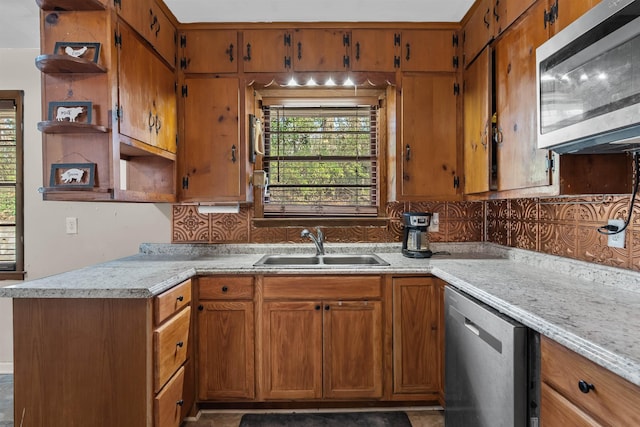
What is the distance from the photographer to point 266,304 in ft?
6.69

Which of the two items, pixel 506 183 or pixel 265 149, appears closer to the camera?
pixel 506 183

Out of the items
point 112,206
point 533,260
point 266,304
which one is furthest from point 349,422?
point 112,206

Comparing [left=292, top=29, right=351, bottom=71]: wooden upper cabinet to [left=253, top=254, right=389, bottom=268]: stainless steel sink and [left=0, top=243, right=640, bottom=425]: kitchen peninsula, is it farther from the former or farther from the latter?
[left=0, top=243, right=640, bottom=425]: kitchen peninsula

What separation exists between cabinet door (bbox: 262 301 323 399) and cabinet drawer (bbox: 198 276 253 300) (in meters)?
0.14

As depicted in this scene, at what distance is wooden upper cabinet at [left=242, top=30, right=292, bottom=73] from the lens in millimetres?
2340

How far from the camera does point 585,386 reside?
2.96 feet

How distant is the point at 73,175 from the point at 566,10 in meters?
2.24

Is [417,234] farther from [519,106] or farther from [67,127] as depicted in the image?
[67,127]

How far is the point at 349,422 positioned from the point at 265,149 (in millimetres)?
1933

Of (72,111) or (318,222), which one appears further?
(318,222)

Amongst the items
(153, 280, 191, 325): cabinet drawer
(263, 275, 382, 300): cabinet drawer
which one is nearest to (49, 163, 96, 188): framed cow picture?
(153, 280, 191, 325): cabinet drawer

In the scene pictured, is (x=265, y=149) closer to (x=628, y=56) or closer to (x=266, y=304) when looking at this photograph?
(x=266, y=304)

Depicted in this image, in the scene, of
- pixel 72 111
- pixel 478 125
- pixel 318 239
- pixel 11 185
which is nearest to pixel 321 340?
pixel 318 239

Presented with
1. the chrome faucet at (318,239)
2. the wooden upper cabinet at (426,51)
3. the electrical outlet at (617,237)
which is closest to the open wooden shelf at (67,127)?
the chrome faucet at (318,239)
